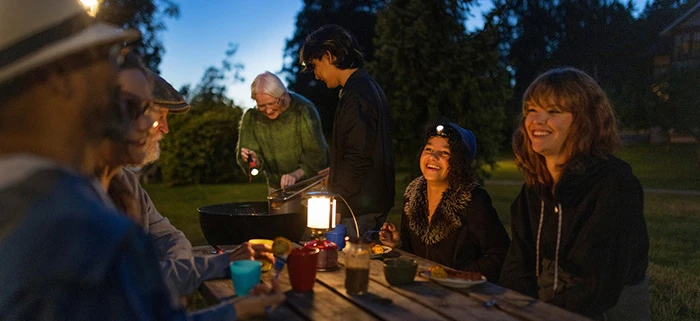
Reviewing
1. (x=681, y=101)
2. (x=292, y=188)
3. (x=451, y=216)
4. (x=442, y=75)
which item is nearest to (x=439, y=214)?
(x=451, y=216)

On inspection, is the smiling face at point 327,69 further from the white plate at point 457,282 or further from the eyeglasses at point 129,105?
the eyeglasses at point 129,105

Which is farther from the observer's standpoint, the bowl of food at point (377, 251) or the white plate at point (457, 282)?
the bowl of food at point (377, 251)

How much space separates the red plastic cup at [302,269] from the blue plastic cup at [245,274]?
0.15m

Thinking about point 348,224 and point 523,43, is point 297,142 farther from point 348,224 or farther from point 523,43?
point 523,43

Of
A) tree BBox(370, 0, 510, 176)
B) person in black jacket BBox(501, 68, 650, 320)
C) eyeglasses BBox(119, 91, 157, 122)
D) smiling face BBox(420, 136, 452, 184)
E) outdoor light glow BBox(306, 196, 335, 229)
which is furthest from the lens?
tree BBox(370, 0, 510, 176)

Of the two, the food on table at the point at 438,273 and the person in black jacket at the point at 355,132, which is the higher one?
the person in black jacket at the point at 355,132

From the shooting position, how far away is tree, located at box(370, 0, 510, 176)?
9.57 m

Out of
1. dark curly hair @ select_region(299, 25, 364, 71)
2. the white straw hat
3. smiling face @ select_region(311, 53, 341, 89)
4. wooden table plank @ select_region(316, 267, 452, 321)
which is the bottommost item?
wooden table plank @ select_region(316, 267, 452, 321)

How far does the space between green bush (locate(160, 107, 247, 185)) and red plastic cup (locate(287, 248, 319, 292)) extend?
46.7 ft

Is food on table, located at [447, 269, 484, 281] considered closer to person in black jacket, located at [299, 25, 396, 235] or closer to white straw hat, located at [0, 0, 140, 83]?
person in black jacket, located at [299, 25, 396, 235]

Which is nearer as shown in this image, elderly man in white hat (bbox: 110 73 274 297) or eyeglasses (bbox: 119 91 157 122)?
eyeglasses (bbox: 119 91 157 122)

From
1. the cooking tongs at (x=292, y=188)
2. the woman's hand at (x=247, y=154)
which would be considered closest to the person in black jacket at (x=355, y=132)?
the cooking tongs at (x=292, y=188)

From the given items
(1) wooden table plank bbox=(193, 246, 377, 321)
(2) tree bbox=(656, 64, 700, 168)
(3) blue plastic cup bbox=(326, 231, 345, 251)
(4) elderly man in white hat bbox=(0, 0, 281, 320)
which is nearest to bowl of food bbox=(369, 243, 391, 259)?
(3) blue plastic cup bbox=(326, 231, 345, 251)

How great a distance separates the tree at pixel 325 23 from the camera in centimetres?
2397
